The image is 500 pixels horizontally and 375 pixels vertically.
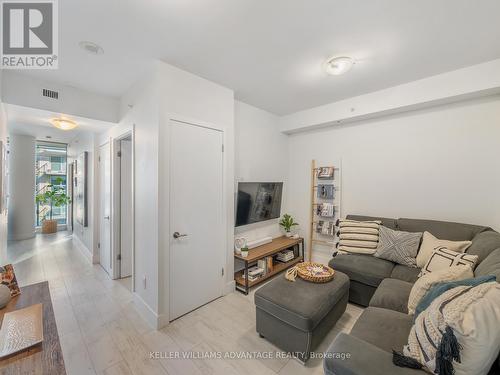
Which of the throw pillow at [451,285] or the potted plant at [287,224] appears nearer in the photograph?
the throw pillow at [451,285]

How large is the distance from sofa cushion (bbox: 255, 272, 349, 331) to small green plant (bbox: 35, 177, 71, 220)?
6896mm

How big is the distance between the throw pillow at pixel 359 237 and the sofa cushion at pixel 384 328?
51.1 inches

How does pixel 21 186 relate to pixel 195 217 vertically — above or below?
above

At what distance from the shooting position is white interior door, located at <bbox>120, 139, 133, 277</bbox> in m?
3.28

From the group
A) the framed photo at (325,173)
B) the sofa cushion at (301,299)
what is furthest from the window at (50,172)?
the sofa cushion at (301,299)

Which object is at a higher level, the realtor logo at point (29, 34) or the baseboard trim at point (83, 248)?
the realtor logo at point (29, 34)

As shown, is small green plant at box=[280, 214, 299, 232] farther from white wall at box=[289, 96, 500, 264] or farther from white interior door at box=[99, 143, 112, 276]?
white interior door at box=[99, 143, 112, 276]

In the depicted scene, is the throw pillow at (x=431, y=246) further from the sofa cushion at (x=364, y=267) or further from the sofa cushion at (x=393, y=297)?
the sofa cushion at (x=393, y=297)

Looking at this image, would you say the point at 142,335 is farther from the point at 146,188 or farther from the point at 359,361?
the point at 359,361

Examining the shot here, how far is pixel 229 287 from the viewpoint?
2.90 meters

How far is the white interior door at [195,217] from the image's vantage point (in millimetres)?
2334

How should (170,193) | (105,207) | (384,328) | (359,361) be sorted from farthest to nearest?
(105,207)
(170,193)
(384,328)
(359,361)

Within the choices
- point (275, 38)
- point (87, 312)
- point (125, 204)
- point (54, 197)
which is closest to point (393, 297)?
point (275, 38)

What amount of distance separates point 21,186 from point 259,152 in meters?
6.10
